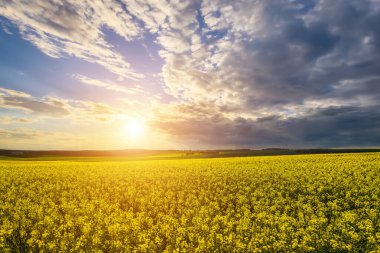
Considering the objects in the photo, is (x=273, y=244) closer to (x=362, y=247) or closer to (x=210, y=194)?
(x=362, y=247)

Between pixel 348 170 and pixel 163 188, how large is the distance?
1872 cm

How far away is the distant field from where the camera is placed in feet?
36.7

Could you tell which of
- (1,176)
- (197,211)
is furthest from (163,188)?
(1,176)

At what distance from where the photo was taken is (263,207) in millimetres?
17047

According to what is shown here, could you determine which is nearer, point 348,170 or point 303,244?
point 303,244

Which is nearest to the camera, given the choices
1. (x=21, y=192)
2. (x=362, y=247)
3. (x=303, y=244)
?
(x=303, y=244)

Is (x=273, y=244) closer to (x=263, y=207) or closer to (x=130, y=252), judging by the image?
(x=130, y=252)

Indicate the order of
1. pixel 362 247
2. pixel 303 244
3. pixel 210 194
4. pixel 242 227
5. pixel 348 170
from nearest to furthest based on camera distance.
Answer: pixel 303 244 → pixel 362 247 → pixel 242 227 → pixel 210 194 → pixel 348 170

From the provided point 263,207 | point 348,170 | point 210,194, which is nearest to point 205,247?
point 263,207

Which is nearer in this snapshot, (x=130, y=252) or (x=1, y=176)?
(x=130, y=252)

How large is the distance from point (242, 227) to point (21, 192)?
18.4 m

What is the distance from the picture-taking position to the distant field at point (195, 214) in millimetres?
11195

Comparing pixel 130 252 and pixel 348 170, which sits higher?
pixel 348 170

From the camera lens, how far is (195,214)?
16.4 meters
